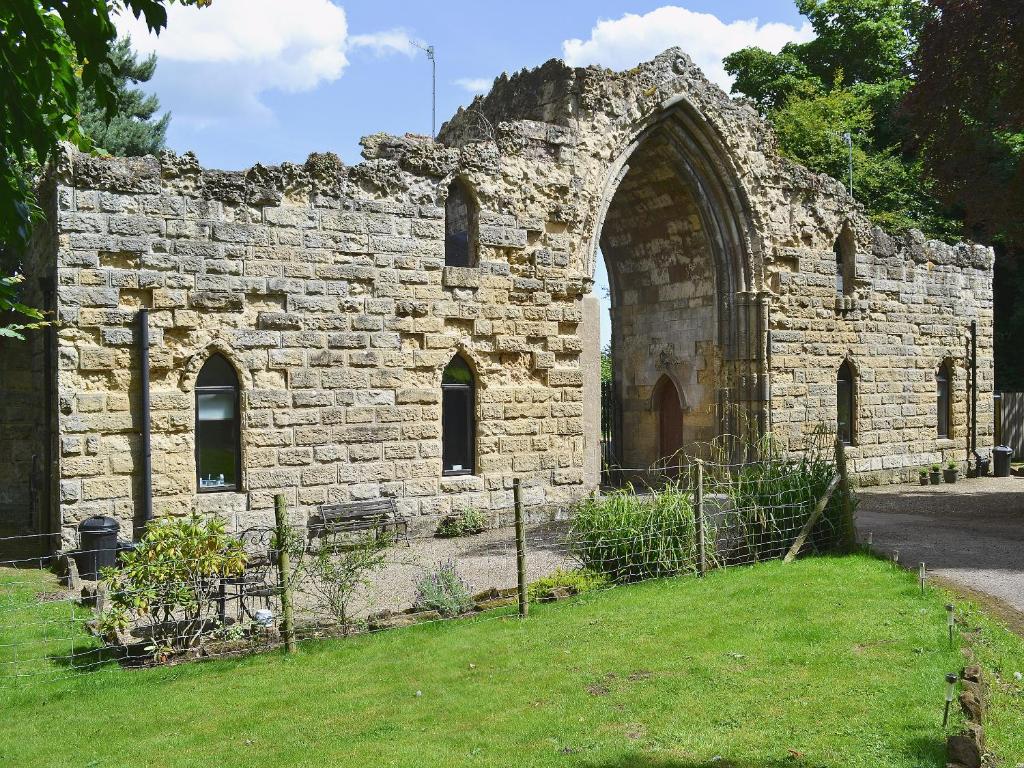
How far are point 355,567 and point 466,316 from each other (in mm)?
5755

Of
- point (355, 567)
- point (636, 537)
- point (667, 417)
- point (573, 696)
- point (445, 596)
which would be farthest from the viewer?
point (667, 417)

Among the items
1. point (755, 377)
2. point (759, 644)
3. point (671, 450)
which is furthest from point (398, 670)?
point (671, 450)

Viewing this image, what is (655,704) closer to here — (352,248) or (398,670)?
(398,670)

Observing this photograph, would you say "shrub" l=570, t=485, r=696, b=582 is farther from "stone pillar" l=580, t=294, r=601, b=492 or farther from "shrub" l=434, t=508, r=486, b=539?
"stone pillar" l=580, t=294, r=601, b=492

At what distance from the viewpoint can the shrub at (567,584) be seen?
9164 millimetres

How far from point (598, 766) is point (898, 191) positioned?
1129 inches

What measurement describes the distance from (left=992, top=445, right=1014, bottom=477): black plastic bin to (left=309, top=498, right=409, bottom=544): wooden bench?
14.4 meters

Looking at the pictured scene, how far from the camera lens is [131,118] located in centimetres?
2600

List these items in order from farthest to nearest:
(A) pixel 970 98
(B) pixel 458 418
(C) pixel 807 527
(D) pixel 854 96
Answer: (D) pixel 854 96, (A) pixel 970 98, (B) pixel 458 418, (C) pixel 807 527

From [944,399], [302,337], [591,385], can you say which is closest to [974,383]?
[944,399]

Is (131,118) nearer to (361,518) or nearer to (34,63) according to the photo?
(361,518)

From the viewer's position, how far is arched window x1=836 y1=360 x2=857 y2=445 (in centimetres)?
1825

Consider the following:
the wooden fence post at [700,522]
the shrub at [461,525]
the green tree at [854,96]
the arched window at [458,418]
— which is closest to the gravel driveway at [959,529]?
the wooden fence post at [700,522]

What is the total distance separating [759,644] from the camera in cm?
743
